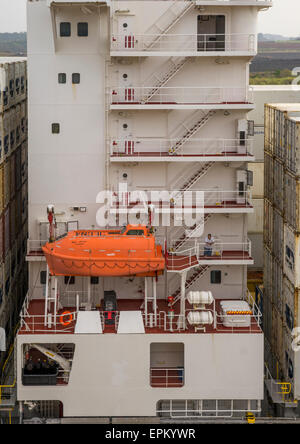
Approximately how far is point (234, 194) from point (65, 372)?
8390 millimetres

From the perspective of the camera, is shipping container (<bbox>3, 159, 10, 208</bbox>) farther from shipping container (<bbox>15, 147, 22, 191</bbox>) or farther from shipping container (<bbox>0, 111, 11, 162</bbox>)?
shipping container (<bbox>15, 147, 22, 191</bbox>)

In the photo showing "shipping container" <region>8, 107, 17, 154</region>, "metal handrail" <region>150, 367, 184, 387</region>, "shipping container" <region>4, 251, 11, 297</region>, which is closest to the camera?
"metal handrail" <region>150, 367, 184, 387</region>

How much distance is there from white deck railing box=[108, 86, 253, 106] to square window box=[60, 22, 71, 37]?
2315mm

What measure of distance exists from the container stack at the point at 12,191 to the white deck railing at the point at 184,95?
4385 mm

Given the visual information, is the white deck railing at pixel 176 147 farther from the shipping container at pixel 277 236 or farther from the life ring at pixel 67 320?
the life ring at pixel 67 320

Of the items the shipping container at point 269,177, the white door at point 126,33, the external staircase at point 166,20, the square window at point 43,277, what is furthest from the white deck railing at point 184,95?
the square window at point 43,277

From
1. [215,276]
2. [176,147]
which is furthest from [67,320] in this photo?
[176,147]

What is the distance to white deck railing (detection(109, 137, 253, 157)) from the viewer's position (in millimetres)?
28953

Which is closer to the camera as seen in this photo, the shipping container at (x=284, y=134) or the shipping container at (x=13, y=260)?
the shipping container at (x=284, y=134)

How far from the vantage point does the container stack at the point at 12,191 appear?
98.9ft

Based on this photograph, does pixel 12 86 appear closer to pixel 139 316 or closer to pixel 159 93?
pixel 159 93

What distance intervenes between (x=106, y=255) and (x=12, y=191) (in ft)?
23.7

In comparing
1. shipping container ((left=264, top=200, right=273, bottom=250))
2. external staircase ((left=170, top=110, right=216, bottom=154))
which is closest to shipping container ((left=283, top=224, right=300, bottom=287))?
shipping container ((left=264, top=200, right=273, bottom=250))

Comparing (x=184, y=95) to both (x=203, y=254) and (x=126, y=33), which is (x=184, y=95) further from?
(x=203, y=254)
